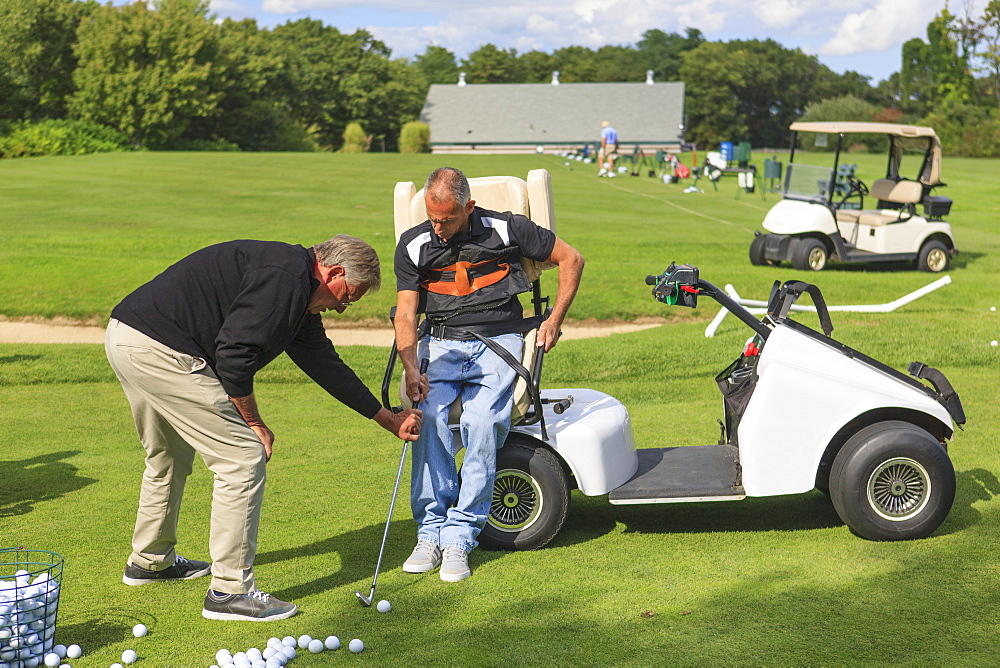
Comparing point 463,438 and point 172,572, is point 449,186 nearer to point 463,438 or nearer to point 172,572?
point 463,438

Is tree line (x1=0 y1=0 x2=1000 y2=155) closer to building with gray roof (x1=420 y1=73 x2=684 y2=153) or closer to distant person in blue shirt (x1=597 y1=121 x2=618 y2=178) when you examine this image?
building with gray roof (x1=420 y1=73 x2=684 y2=153)

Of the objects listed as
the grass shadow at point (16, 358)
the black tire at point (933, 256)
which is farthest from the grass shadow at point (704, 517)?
the black tire at point (933, 256)

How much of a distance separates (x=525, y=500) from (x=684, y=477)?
0.85 meters

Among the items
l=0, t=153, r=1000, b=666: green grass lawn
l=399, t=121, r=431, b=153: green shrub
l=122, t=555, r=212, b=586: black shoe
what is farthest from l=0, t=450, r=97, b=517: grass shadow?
l=399, t=121, r=431, b=153: green shrub

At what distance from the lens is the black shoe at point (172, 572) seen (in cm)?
466

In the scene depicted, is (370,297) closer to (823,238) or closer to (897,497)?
(823,238)

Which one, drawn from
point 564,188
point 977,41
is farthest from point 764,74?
point 564,188

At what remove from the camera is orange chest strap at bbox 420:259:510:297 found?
534 centimetres

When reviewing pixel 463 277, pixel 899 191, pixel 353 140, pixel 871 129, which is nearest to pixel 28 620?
pixel 463 277

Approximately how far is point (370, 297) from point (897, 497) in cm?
1055

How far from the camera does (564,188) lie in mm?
34156

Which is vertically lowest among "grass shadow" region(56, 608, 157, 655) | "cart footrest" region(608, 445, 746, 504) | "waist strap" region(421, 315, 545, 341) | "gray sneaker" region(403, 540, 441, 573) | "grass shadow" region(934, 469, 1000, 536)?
"grass shadow" region(56, 608, 157, 655)

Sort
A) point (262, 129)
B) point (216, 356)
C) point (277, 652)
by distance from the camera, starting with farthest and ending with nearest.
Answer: point (262, 129), point (216, 356), point (277, 652)

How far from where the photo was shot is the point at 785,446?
4.95m
